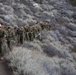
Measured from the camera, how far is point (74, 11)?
18.6 m

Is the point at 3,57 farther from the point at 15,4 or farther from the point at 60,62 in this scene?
the point at 15,4

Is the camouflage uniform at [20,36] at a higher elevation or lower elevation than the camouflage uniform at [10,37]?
lower

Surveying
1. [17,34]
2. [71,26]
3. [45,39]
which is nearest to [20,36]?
[17,34]

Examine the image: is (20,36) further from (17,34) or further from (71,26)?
(71,26)

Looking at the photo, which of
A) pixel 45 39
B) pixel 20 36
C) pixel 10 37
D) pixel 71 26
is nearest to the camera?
pixel 10 37

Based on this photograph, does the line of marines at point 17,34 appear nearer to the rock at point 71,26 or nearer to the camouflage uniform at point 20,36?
the camouflage uniform at point 20,36

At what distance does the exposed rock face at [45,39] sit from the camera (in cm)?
805

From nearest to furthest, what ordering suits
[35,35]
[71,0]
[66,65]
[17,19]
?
[66,65] → [35,35] → [17,19] → [71,0]

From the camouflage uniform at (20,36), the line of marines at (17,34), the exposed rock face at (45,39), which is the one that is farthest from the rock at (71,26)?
the camouflage uniform at (20,36)

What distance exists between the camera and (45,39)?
11836 mm

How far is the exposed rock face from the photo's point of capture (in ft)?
26.4

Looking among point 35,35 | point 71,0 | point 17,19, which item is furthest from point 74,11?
point 35,35

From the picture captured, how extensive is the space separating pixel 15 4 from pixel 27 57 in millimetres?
9473

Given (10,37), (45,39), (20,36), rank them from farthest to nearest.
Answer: (45,39)
(20,36)
(10,37)
